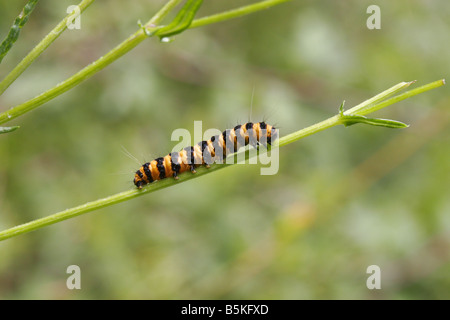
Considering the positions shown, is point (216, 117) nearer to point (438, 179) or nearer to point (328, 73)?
point (328, 73)

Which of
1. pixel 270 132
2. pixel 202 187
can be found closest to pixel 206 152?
pixel 270 132

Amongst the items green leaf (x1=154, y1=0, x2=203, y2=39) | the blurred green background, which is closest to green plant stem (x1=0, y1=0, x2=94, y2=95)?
green leaf (x1=154, y1=0, x2=203, y2=39)

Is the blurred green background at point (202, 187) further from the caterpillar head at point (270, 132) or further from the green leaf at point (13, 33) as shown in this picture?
the green leaf at point (13, 33)

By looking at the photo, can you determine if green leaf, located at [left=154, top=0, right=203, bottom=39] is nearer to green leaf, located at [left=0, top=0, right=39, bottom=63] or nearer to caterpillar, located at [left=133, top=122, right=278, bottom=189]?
green leaf, located at [left=0, top=0, right=39, bottom=63]

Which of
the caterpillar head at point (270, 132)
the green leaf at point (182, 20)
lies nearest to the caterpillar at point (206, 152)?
the caterpillar head at point (270, 132)
